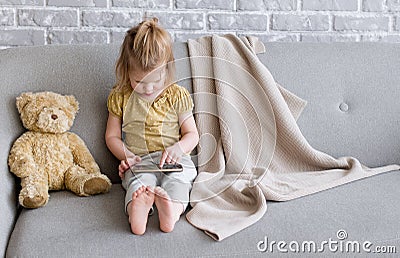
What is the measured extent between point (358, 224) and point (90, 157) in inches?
32.4

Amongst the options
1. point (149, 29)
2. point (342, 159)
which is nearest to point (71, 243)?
point (149, 29)

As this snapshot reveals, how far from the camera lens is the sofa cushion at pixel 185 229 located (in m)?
1.44

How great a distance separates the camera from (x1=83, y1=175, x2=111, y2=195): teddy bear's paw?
175 centimetres

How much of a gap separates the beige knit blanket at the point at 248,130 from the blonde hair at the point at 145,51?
0.21 m

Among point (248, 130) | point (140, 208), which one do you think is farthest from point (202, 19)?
point (140, 208)

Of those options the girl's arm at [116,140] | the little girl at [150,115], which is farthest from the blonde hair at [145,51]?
the girl's arm at [116,140]

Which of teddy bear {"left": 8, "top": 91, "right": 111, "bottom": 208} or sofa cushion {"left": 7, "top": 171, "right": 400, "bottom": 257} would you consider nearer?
sofa cushion {"left": 7, "top": 171, "right": 400, "bottom": 257}

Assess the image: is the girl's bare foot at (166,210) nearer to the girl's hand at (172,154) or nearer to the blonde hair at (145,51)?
the girl's hand at (172,154)

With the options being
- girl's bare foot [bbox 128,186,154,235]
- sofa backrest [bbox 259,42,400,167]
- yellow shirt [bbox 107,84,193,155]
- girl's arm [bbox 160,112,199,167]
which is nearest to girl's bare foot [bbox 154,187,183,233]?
girl's bare foot [bbox 128,186,154,235]

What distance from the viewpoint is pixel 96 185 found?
5.76 ft

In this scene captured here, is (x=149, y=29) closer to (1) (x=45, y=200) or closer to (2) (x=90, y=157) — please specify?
(2) (x=90, y=157)

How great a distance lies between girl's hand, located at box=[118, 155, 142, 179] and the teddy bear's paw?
0.17 ft

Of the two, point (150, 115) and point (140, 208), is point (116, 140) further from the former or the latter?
point (140, 208)

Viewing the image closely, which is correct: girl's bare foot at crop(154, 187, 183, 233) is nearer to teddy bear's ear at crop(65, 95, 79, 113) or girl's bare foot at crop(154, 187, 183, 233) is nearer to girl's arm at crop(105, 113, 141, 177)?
girl's arm at crop(105, 113, 141, 177)
